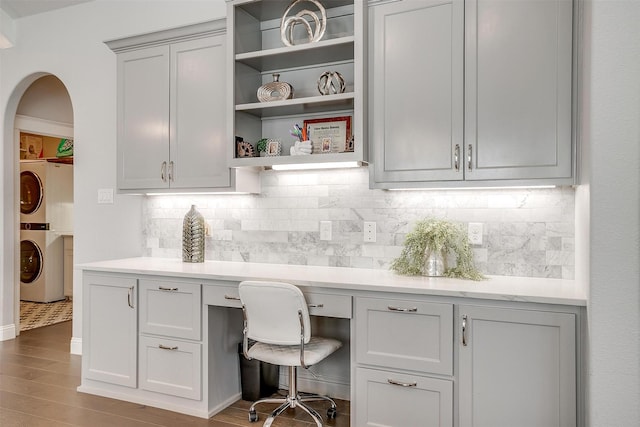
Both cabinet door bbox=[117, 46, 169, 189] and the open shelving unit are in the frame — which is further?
cabinet door bbox=[117, 46, 169, 189]

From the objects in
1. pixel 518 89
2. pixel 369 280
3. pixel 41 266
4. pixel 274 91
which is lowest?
pixel 41 266

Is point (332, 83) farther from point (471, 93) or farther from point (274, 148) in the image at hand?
point (471, 93)

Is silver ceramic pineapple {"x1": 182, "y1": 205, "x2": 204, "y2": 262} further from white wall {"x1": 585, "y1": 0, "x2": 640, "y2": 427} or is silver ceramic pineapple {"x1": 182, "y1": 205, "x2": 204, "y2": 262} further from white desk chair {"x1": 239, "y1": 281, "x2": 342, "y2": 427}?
white wall {"x1": 585, "y1": 0, "x2": 640, "y2": 427}

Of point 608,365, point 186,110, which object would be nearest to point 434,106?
point 608,365

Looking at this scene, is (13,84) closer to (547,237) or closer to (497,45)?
(497,45)

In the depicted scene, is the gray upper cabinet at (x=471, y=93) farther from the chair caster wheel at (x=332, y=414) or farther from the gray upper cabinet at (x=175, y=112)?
the chair caster wheel at (x=332, y=414)

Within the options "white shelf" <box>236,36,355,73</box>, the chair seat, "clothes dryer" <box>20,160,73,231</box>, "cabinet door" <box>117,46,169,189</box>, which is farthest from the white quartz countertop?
"clothes dryer" <box>20,160,73,231</box>

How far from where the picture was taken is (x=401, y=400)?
241cm

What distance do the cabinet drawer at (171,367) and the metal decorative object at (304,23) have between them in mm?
1947

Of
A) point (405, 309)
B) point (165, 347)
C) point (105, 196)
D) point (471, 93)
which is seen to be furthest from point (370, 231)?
point (105, 196)

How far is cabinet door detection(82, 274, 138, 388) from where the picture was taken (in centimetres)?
312

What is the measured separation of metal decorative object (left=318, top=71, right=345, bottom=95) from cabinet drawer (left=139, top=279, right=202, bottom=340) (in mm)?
→ 1387

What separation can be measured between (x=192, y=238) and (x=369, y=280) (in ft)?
4.74

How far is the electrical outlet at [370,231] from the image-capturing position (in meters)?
3.09
